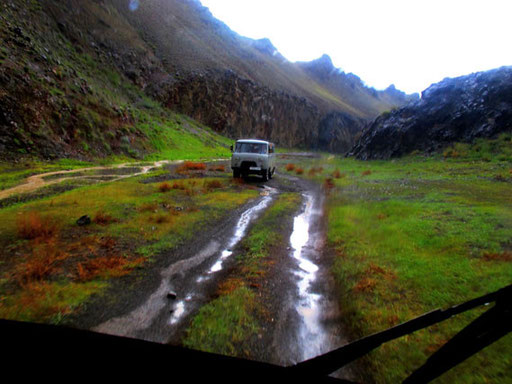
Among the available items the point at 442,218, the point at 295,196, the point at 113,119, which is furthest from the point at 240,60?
the point at 442,218

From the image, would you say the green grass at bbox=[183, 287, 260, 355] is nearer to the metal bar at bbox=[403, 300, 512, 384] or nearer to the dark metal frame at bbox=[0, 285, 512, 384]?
the dark metal frame at bbox=[0, 285, 512, 384]

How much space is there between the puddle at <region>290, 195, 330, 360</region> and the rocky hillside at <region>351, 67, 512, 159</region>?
98.7ft

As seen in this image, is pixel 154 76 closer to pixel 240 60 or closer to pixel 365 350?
pixel 240 60

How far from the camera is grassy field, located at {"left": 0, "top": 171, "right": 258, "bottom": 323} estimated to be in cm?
475

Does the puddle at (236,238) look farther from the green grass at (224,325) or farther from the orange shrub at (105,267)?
the orange shrub at (105,267)

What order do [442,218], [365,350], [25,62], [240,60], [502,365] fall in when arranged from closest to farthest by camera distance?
[365,350] < [502,365] < [442,218] < [25,62] < [240,60]

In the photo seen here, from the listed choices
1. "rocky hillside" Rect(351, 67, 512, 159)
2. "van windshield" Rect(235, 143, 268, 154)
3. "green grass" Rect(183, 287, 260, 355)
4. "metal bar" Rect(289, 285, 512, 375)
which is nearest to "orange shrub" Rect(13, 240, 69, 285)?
"green grass" Rect(183, 287, 260, 355)

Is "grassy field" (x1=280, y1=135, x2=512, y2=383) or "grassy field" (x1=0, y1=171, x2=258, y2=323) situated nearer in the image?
"grassy field" (x1=280, y1=135, x2=512, y2=383)

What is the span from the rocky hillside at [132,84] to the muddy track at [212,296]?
20.4 meters

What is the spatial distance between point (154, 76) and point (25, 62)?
36605mm

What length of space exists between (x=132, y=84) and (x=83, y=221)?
53373 millimetres

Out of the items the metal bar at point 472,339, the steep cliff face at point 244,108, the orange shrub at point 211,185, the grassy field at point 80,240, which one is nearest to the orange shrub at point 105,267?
the grassy field at point 80,240

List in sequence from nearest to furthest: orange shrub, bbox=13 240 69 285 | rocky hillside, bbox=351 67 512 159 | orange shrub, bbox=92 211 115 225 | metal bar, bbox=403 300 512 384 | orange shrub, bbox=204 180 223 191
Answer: metal bar, bbox=403 300 512 384
orange shrub, bbox=13 240 69 285
orange shrub, bbox=92 211 115 225
orange shrub, bbox=204 180 223 191
rocky hillside, bbox=351 67 512 159

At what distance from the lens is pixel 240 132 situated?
8000 centimetres
